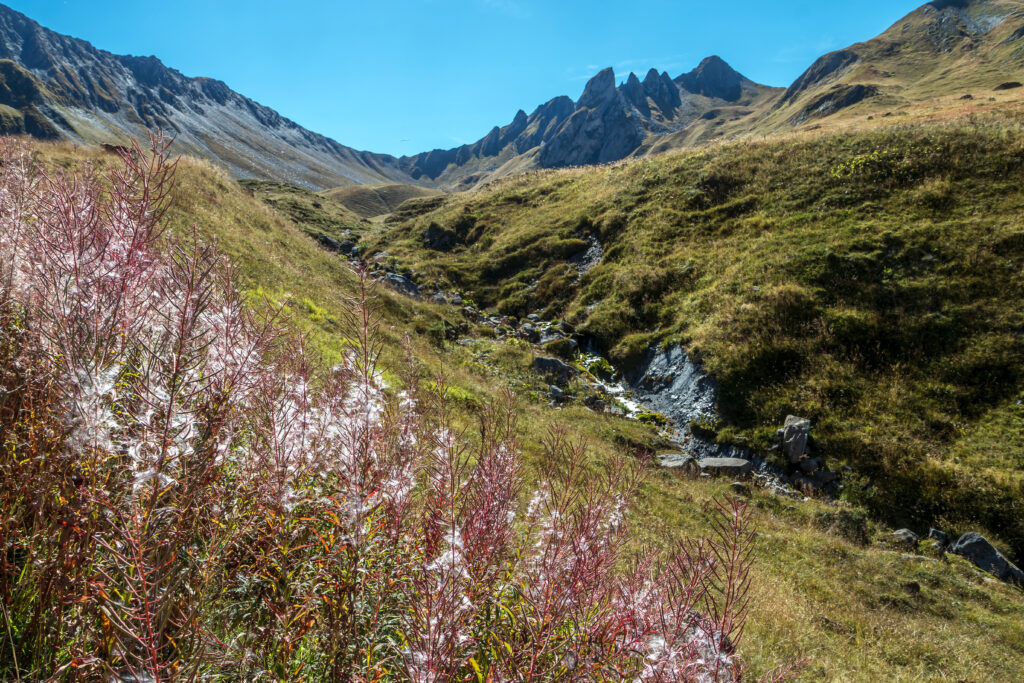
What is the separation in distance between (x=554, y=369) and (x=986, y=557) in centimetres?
1319

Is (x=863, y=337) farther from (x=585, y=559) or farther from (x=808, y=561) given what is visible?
(x=585, y=559)

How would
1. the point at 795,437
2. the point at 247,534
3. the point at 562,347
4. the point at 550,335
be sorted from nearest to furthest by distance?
the point at 247,534 → the point at 795,437 → the point at 562,347 → the point at 550,335

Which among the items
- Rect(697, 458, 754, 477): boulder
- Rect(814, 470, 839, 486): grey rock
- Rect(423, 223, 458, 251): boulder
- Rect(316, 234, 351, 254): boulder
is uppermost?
Rect(316, 234, 351, 254): boulder

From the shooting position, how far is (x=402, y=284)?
98.9 feet

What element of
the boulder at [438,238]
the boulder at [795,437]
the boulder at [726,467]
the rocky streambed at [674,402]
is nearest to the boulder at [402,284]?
the rocky streambed at [674,402]

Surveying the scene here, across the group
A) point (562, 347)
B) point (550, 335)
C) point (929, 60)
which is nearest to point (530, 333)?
point (550, 335)

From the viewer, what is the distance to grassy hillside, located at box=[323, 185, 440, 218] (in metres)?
99.2

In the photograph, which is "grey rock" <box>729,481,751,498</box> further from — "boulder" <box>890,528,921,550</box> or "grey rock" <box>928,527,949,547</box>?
"grey rock" <box>928,527,949,547</box>

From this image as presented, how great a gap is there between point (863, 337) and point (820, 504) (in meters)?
7.24

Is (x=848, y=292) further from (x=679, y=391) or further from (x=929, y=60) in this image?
(x=929, y=60)

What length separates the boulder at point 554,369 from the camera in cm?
1869

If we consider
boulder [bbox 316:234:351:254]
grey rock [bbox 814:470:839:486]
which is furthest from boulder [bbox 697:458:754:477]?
boulder [bbox 316:234:351:254]

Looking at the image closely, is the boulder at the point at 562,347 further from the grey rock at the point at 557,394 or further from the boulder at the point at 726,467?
the boulder at the point at 726,467

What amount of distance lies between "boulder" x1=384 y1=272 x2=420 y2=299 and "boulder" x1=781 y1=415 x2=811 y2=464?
20.5m
